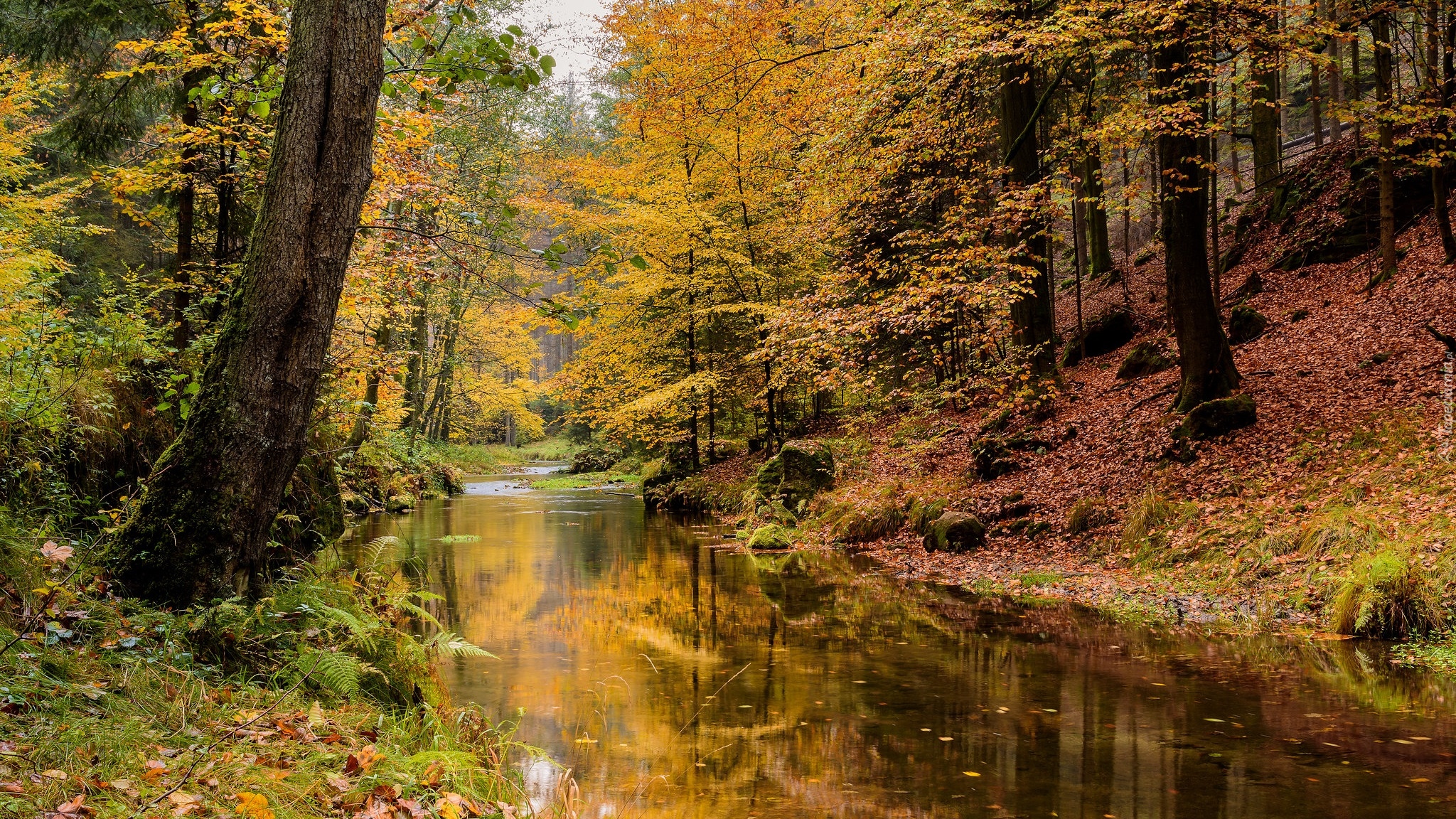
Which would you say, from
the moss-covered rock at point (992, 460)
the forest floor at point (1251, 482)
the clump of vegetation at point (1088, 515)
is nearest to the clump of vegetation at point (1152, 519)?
the forest floor at point (1251, 482)

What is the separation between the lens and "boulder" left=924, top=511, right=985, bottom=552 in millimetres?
10570

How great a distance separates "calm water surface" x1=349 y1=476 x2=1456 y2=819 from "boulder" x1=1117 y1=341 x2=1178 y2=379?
5.96 metres

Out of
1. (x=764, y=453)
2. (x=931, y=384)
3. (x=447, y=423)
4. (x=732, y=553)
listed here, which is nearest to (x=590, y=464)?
(x=447, y=423)

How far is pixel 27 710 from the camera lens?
9.46 ft

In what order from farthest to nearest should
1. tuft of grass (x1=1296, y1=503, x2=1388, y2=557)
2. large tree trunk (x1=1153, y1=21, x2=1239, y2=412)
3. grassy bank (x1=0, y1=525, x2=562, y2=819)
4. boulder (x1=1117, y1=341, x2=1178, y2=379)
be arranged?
boulder (x1=1117, y1=341, x2=1178, y2=379) → large tree trunk (x1=1153, y1=21, x2=1239, y2=412) → tuft of grass (x1=1296, y1=503, x2=1388, y2=557) → grassy bank (x1=0, y1=525, x2=562, y2=819)

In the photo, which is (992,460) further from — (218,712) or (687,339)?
(218,712)

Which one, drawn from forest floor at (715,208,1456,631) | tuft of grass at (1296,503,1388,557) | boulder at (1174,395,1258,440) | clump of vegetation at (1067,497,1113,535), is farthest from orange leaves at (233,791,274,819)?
boulder at (1174,395,1258,440)

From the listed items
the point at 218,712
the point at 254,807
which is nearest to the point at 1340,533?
the point at 254,807

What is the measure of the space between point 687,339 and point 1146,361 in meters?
10.4

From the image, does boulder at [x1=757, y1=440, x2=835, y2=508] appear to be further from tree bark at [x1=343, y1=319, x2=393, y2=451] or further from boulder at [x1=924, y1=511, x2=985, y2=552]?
tree bark at [x1=343, y1=319, x2=393, y2=451]

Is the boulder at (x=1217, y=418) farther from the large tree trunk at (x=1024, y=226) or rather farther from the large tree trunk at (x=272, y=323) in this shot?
the large tree trunk at (x=272, y=323)

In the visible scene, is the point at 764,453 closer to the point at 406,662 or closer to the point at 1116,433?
the point at 1116,433

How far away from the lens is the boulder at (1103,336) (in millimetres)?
14555

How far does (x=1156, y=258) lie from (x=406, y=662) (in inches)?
719
